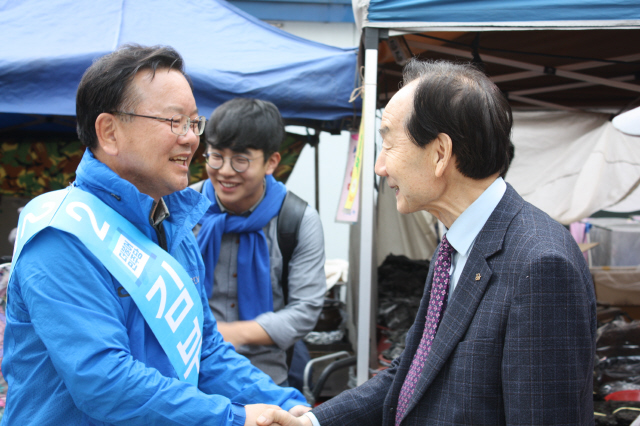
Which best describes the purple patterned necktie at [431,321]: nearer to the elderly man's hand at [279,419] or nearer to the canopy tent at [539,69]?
the elderly man's hand at [279,419]

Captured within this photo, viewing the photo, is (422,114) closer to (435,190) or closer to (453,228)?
(435,190)

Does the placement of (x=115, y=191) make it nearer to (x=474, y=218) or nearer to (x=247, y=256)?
(x=474, y=218)

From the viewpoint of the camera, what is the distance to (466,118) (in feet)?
4.38

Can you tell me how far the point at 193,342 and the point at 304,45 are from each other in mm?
3164

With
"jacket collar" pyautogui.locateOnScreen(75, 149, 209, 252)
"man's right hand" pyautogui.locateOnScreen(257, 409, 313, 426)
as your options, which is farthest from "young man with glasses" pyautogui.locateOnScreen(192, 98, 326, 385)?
"jacket collar" pyautogui.locateOnScreen(75, 149, 209, 252)

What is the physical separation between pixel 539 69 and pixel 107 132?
338 cm

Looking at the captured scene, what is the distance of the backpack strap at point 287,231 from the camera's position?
269 cm

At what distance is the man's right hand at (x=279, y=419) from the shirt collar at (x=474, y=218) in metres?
0.80

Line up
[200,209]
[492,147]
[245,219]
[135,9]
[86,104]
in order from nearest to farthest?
1. [492,147]
2. [86,104]
3. [200,209]
4. [245,219]
5. [135,9]

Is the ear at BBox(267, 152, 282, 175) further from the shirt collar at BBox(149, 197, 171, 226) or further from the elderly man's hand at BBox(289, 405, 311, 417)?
the elderly man's hand at BBox(289, 405, 311, 417)

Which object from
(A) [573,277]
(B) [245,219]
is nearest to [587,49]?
(B) [245,219]

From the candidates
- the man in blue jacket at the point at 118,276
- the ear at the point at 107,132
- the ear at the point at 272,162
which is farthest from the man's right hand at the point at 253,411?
the ear at the point at 272,162

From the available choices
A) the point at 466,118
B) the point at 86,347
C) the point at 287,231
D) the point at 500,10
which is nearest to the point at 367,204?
the point at 287,231

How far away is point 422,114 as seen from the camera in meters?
1.39
